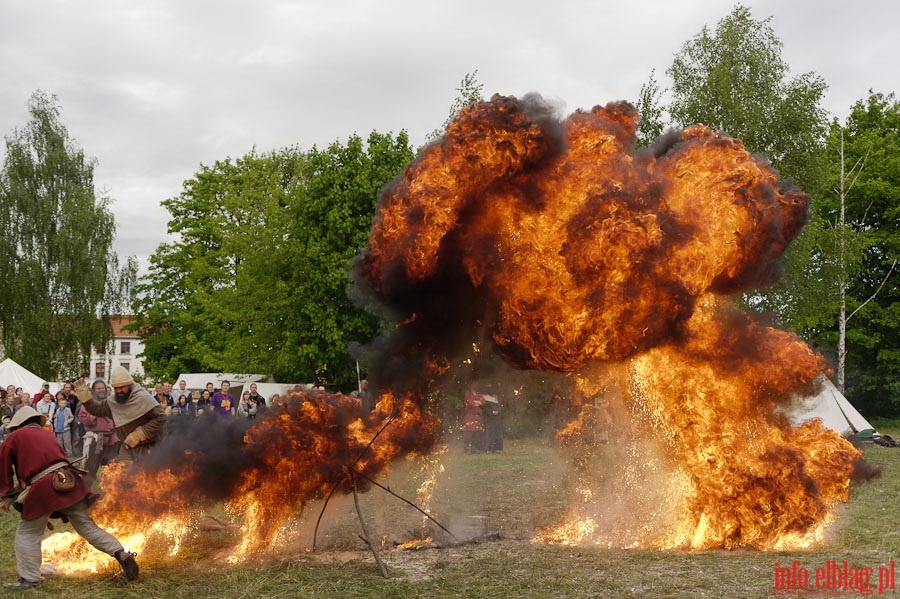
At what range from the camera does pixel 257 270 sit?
3316 centimetres

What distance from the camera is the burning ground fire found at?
9.48 meters

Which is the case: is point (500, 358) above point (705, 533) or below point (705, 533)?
above

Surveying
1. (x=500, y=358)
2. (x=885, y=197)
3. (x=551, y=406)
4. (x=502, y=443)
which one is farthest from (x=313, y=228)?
(x=885, y=197)

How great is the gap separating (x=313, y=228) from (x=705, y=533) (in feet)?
73.8

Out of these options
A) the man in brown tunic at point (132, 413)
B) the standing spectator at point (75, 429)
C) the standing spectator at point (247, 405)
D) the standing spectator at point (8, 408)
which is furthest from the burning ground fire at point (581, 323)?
the standing spectator at point (8, 408)

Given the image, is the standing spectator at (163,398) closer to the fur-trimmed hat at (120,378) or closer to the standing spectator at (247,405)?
the standing spectator at (247,405)

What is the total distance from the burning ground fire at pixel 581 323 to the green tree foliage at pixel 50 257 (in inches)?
1265

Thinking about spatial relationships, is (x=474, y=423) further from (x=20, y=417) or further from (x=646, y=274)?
(x=20, y=417)

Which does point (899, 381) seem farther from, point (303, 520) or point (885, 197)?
point (303, 520)

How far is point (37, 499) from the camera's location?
824 cm

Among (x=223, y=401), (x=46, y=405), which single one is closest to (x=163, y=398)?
(x=223, y=401)

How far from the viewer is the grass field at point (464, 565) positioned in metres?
7.75

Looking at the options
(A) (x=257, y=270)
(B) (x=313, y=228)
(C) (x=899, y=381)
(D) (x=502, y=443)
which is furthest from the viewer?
(C) (x=899, y=381)

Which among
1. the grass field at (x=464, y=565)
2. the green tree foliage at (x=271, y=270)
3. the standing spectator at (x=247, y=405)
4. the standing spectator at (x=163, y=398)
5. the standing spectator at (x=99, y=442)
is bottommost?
the grass field at (x=464, y=565)
